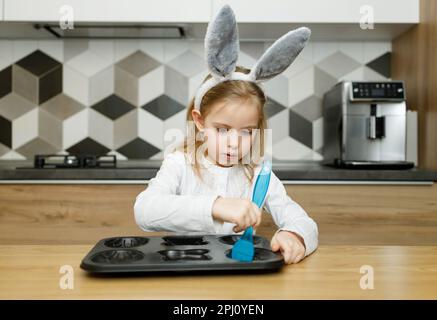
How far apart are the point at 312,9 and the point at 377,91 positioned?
0.44 meters

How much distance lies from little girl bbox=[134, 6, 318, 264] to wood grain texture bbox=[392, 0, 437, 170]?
1.06m

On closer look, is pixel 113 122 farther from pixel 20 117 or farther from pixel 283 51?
pixel 283 51

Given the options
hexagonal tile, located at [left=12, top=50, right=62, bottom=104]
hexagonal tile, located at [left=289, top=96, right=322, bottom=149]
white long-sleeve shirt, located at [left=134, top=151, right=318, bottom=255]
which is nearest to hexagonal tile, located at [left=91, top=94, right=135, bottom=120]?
hexagonal tile, located at [left=12, top=50, right=62, bottom=104]

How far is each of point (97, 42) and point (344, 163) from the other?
133 cm

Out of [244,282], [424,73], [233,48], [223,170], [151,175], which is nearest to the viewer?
[244,282]

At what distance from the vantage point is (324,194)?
1821 mm

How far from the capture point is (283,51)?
0.86m

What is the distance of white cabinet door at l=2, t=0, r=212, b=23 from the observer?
2.03 metres

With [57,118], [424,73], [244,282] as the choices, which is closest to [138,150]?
[57,118]

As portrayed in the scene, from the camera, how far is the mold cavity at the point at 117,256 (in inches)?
27.3

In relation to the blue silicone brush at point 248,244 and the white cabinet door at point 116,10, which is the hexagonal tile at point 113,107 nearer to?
the white cabinet door at point 116,10

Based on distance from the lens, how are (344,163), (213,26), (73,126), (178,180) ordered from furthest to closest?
(73,126)
(344,163)
(178,180)
(213,26)

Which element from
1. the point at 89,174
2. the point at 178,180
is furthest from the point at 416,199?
the point at 89,174
